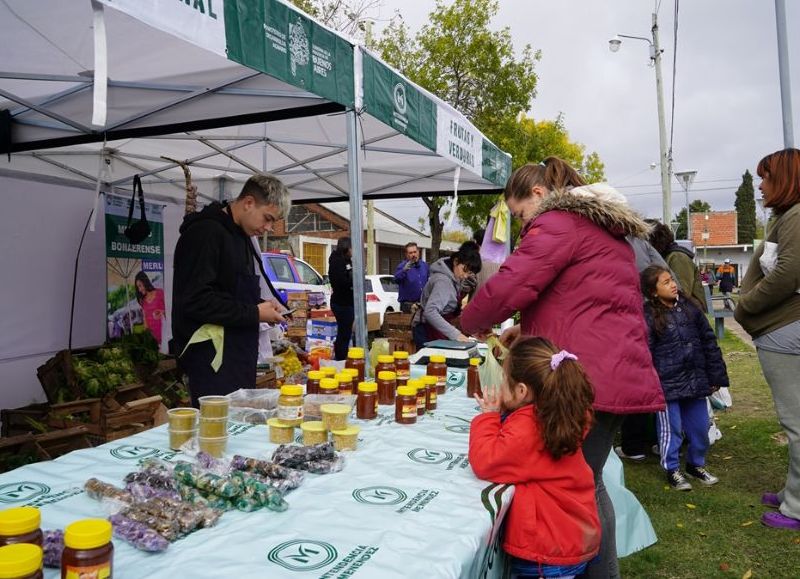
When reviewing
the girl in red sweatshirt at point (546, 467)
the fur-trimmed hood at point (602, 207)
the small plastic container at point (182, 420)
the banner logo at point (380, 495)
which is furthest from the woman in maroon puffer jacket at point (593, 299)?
the small plastic container at point (182, 420)

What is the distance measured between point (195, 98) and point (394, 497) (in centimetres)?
302

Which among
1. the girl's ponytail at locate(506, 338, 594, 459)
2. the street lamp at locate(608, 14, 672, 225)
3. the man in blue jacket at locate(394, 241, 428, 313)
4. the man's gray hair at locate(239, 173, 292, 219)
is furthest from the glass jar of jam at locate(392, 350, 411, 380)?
the street lamp at locate(608, 14, 672, 225)

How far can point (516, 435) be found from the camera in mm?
1764

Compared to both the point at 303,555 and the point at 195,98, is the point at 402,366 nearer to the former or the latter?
the point at 303,555

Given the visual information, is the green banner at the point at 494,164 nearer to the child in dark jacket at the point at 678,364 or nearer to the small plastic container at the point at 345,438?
the child in dark jacket at the point at 678,364

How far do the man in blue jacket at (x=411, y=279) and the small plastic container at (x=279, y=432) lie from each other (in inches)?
280

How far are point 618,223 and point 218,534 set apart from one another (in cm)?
171

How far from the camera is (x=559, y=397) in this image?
5.64 feet

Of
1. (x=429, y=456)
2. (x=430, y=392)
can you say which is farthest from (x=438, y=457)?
(x=430, y=392)

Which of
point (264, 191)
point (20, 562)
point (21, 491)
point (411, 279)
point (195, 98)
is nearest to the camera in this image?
point (20, 562)

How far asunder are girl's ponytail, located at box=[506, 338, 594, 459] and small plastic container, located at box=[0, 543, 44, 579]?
1280 mm

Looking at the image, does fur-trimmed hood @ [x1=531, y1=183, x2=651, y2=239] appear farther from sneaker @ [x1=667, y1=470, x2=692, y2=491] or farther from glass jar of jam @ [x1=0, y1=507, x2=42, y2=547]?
sneaker @ [x1=667, y1=470, x2=692, y2=491]

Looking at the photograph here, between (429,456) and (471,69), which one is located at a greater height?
(471,69)

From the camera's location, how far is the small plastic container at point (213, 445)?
199 centimetres
